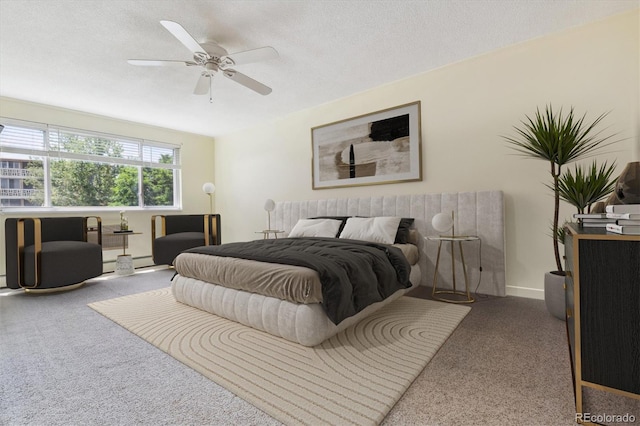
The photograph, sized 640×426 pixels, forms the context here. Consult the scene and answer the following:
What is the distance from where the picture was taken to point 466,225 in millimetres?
3279

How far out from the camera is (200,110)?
4.77 m

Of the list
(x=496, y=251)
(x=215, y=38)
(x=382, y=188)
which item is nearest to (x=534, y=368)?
(x=496, y=251)

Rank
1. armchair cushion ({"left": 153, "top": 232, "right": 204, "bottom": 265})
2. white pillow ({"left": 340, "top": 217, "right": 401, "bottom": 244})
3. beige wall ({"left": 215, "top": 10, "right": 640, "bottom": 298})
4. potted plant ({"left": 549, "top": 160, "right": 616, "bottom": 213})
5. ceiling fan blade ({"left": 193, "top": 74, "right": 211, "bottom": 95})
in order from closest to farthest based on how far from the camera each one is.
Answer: potted plant ({"left": 549, "top": 160, "right": 616, "bottom": 213})
beige wall ({"left": 215, "top": 10, "right": 640, "bottom": 298})
ceiling fan blade ({"left": 193, "top": 74, "right": 211, "bottom": 95})
white pillow ({"left": 340, "top": 217, "right": 401, "bottom": 244})
armchair cushion ({"left": 153, "top": 232, "right": 204, "bottom": 265})

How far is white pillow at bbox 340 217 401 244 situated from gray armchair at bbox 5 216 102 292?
3.20 meters

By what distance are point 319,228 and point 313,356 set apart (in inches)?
82.3

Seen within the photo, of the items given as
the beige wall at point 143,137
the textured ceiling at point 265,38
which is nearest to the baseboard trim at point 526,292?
the textured ceiling at point 265,38

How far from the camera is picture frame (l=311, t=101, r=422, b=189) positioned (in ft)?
12.4

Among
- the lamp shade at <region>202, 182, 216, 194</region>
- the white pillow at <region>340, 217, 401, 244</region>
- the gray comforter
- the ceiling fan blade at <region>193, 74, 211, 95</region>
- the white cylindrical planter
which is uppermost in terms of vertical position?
the ceiling fan blade at <region>193, 74, 211, 95</region>

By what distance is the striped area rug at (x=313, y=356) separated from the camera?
140 centimetres

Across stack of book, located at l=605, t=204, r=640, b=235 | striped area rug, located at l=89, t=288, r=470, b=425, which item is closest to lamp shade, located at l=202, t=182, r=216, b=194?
striped area rug, located at l=89, t=288, r=470, b=425

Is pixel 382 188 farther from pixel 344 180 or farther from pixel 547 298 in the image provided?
pixel 547 298

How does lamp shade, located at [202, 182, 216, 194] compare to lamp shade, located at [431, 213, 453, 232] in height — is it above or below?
above

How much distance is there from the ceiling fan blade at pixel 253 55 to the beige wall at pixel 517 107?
192 cm

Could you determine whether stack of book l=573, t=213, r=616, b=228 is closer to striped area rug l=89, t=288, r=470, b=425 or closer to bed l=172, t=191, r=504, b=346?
striped area rug l=89, t=288, r=470, b=425
